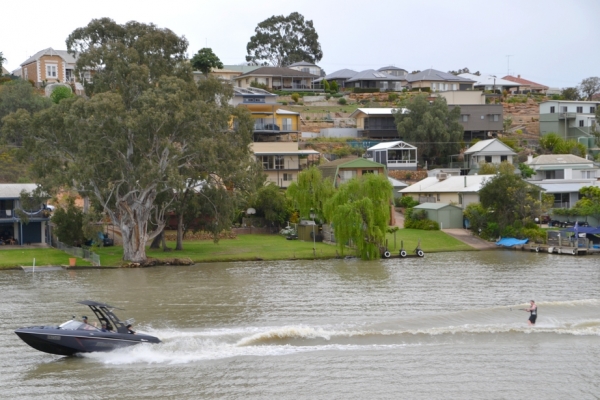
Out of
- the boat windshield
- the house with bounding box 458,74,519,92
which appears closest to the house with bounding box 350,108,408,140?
the house with bounding box 458,74,519,92

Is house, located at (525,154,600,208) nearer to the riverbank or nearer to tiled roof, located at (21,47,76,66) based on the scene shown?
the riverbank

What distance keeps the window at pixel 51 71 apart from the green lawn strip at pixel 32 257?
64.2m

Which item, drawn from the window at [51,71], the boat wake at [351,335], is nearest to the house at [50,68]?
the window at [51,71]

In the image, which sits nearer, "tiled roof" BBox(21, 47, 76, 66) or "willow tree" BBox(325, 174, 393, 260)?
"willow tree" BBox(325, 174, 393, 260)

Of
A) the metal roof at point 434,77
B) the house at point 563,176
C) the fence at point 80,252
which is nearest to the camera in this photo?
the fence at point 80,252

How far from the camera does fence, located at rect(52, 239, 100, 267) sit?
183 ft

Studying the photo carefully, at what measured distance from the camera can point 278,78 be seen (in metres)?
142

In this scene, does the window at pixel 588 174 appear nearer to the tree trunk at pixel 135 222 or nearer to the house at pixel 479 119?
the house at pixel 479 119

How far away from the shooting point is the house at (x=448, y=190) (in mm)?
74438

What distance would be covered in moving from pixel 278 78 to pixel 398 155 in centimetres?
5026

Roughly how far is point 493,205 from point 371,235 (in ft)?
47.7

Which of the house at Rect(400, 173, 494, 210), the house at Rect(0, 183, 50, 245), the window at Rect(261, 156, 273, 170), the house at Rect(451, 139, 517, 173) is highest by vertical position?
the house at Rect(451, 139, 517, 173)

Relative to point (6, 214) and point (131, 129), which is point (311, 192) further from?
point (6, 214)

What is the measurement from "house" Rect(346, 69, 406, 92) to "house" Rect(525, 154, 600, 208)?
56.2 metres
